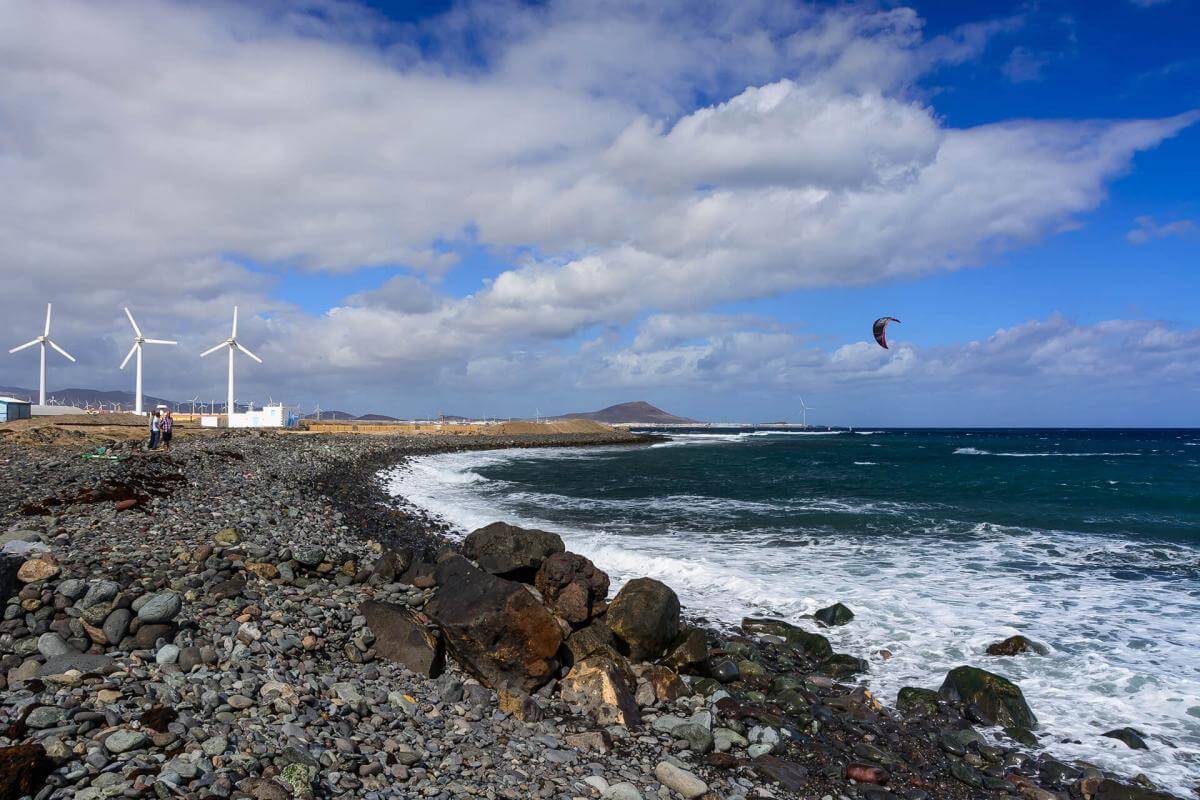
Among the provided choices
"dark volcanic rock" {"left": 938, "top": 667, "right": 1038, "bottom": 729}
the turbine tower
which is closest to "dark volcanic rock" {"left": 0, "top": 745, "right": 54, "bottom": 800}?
"dark volcanic rock" {"left": 938, "top": 667, "right": 1038, "bottom": 729}

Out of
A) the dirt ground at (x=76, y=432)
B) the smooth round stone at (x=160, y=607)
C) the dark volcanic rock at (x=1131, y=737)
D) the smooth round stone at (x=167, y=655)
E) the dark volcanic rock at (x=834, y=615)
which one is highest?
the dirt ground at (x=76, y=432)

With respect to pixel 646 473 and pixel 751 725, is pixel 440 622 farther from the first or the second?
pixel 646 473

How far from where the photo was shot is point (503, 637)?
749 centimetres

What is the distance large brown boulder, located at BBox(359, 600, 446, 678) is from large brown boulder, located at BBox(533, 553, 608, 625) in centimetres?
220

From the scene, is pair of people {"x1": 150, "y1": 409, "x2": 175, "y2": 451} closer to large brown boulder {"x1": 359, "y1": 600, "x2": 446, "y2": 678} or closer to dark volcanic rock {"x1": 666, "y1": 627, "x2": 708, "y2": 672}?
large brown boulder {"x1": 359, "y1": 600, "x2": 446, "y2": 678}

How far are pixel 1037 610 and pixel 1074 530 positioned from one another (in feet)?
37.5

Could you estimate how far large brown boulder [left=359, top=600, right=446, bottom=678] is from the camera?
7426 mm

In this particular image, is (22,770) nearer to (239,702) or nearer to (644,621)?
(239,702)

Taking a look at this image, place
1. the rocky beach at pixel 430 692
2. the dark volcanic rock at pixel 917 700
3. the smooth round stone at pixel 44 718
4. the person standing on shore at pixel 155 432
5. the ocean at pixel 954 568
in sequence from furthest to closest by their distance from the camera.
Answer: the person standing on shore at pixel 155 432 < the ocean at pixel 954 568 < the dark volcanic rock at pixel 917 700 < the rocky beach at pixel 430 692 < the smooth round stone at pixel 44 718

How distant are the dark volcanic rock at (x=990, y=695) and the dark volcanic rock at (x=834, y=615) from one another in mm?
2549

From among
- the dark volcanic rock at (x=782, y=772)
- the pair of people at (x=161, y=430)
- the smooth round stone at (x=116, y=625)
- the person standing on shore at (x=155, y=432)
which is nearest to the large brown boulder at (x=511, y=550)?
the smooth round stone at (x=116, y=625)

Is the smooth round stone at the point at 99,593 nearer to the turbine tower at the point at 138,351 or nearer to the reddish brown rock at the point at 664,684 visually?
the reddish brown rock at the point at 664,684

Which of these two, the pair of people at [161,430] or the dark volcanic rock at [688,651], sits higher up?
the pair of people at [161,430]

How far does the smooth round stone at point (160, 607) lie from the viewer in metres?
6.89
